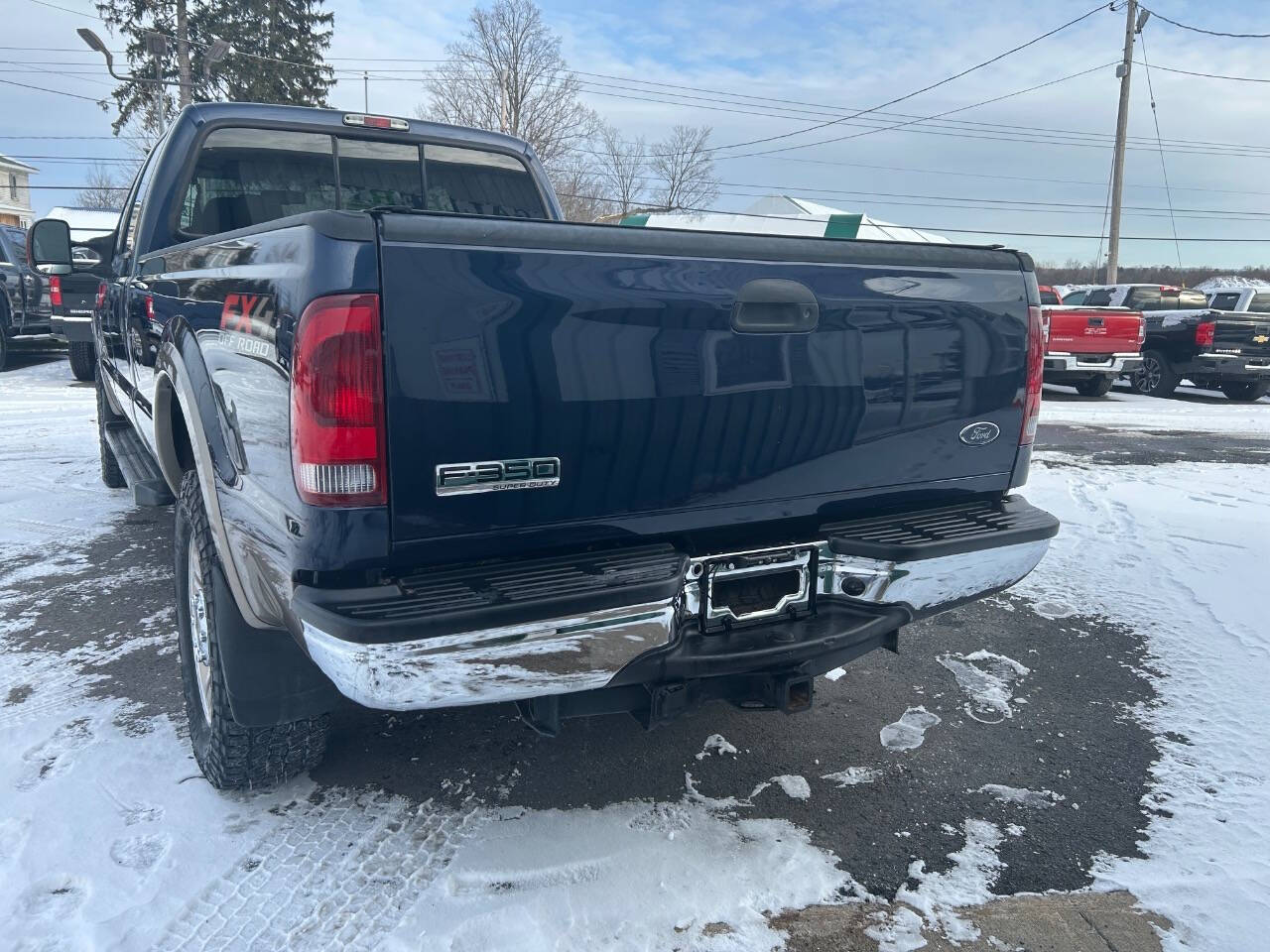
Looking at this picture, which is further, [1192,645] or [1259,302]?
[1259,302]

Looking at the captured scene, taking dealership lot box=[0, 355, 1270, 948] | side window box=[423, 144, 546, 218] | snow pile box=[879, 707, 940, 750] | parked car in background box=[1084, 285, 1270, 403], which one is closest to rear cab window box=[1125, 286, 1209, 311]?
parked car in background box=[1084, 285, 1270, 403]

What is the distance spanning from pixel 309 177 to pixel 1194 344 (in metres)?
15.1

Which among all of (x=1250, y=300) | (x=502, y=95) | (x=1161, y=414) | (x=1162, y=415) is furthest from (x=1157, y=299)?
(x=502, y=95)

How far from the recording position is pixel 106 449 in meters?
6.32

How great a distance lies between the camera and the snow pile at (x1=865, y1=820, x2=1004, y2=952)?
7.42 feet

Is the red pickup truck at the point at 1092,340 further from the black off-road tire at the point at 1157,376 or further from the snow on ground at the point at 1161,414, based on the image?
the black off-road tire at the point at 1157,376

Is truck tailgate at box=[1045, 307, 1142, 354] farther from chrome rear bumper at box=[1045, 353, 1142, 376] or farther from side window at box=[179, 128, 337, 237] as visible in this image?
side window at box=[179, 128, 337, 237]

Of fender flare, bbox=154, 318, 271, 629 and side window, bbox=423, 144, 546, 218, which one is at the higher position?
side window, bbox=423, 144, 546, 218

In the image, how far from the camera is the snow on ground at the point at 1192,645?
2.46m

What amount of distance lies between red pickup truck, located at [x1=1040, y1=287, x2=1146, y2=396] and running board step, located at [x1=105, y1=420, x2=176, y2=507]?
1275 cm

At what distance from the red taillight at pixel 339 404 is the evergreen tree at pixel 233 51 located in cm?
3541

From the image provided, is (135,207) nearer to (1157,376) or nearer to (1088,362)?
(1088,362)

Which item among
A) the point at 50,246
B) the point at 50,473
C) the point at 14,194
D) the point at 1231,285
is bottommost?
the point at 50,473

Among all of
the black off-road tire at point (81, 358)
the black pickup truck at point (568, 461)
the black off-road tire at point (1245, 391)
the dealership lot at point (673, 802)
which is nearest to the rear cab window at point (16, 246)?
the black off-road tire at point (81, 358)
